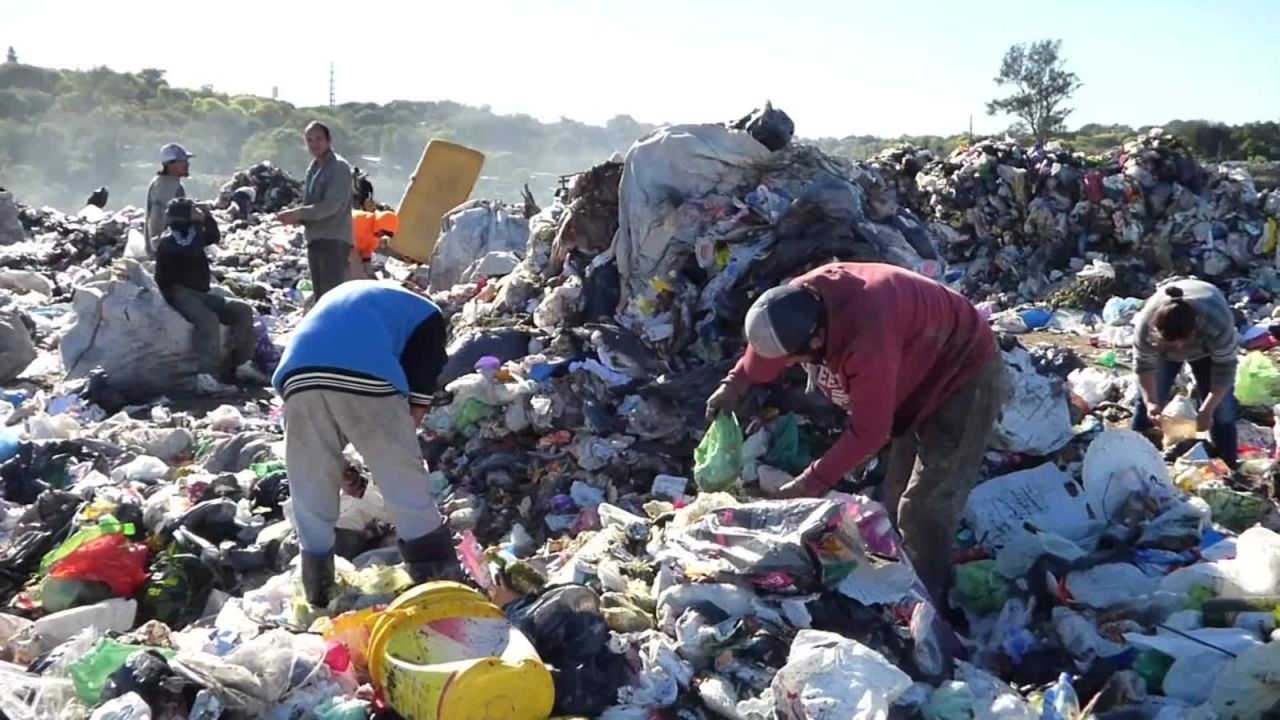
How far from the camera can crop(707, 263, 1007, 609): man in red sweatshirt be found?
309 centimetres

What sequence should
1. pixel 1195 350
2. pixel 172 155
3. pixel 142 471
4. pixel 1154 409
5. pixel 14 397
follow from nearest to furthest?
pixel 1195 350, pixel 1154 409, pixel 142 471, pixel 14 397, pixel 172 155

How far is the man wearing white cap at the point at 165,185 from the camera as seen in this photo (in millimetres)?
7891

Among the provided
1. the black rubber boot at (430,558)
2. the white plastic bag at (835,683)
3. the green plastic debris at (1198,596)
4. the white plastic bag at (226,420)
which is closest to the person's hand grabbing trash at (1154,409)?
the green plastic debris at (1198,596)

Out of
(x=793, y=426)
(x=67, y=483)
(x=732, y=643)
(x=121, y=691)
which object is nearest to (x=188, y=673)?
(x=121, y=691)

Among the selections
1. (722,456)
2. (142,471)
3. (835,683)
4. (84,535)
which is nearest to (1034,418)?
(722,456)

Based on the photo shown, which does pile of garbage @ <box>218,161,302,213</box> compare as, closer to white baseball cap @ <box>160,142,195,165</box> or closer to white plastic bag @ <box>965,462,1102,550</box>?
white baseball cap @ <box>160,142,195,165</box>

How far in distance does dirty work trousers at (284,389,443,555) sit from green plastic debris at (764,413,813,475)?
151cm

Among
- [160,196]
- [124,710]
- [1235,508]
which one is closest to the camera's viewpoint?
[124,710]

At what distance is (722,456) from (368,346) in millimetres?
1460

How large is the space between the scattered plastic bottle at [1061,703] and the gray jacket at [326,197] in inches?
205

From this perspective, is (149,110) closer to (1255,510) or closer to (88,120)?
(88,120)

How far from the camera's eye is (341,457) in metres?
3.61

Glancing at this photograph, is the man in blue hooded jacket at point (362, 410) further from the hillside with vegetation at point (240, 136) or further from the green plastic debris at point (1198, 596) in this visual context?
the hillside with vegetation at point (240, 136)

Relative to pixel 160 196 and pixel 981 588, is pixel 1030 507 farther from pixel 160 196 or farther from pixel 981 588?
pixel 160 196
